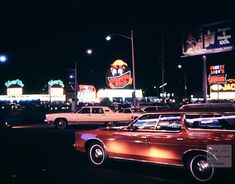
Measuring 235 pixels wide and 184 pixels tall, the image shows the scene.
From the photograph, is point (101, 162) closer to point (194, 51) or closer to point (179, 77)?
point (194, 51)

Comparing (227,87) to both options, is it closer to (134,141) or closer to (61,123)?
(61,123)

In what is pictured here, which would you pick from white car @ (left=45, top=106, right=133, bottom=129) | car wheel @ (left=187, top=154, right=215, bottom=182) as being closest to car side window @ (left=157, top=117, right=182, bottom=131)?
car wheel @ (left=187, top=154, right=215, bottom=182)

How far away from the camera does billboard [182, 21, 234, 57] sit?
35.8 m

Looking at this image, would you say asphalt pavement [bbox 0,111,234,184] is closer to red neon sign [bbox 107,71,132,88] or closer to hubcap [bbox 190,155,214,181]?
hubcap [bbox 190,155,214,181]

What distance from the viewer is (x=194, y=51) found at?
3978 cm

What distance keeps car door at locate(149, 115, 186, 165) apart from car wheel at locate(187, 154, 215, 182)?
31 cm

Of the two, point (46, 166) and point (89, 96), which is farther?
point (89, 96)

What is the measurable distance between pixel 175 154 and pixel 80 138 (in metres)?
3.27

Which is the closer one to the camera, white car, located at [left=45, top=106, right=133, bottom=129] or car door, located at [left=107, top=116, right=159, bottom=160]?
car door, located at [left=107, top=116, right=159, bottom=160]

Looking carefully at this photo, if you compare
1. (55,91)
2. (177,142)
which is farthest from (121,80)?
(177,142)

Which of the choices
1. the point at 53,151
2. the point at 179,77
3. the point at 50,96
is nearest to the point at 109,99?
the point at 50,96

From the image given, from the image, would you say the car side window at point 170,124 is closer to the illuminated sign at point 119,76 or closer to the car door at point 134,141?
the car door at point 134,141

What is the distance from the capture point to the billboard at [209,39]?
3581 centimetres

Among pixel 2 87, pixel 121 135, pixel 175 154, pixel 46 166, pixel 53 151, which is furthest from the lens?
pixel 2 87
